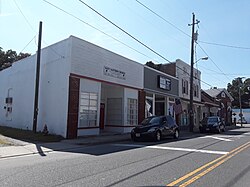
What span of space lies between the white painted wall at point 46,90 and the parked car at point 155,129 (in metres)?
4.59

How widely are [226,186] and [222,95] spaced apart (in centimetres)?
5488

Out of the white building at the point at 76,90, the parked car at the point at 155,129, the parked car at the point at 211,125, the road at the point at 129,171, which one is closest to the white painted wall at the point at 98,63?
the white building at the point at 76,90

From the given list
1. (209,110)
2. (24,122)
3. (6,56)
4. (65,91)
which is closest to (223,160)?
(65,91)

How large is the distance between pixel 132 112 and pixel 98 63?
21.0 feet

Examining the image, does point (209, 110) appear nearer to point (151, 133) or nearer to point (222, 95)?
point (222, 95)

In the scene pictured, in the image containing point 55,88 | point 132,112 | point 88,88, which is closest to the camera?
point 55,88

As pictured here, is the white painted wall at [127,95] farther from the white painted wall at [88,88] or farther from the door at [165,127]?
the door at [165,127]

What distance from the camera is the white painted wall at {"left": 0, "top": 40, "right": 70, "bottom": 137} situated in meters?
18.5

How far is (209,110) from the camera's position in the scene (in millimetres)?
48719

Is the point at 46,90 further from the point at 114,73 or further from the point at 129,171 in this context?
the point at 129,171

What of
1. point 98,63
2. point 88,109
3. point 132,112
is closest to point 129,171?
point 88,109

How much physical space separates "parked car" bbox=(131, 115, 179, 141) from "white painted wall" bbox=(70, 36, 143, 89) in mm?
5034

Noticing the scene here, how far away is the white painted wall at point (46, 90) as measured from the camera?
18469mm

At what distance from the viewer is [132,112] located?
25031mm
